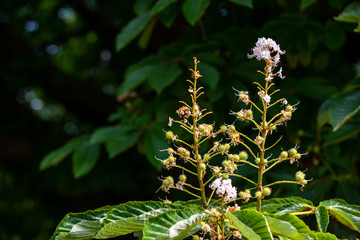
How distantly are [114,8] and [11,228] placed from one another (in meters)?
2.08

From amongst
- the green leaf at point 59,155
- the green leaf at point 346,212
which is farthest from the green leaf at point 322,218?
the green leaf at point 59,155

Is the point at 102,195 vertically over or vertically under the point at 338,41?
under

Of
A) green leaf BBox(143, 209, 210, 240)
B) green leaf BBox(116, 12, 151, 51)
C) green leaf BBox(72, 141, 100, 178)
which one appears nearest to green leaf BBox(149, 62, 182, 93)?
green leaf BBox(116, 12, 151, 51)

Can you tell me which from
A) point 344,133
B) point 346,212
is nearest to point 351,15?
point 344,133

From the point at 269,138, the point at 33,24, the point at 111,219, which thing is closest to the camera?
the point at 111,219

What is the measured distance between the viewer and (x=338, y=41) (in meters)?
1.76

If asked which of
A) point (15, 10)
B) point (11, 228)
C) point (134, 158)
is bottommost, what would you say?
point (11, 228)

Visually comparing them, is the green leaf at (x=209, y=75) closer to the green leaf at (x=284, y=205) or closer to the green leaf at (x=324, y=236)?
the green leaf at (x=284, y=205)

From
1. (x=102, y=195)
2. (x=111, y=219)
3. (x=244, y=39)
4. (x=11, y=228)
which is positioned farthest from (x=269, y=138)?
(x=11, y=228)

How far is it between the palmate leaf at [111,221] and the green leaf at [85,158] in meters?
1.11

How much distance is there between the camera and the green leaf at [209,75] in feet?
Answer: 5.02

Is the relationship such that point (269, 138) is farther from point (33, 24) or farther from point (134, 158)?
point (33, 24)

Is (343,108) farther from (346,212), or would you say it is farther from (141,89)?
(141,89)

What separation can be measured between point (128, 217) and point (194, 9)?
0.94 metres
